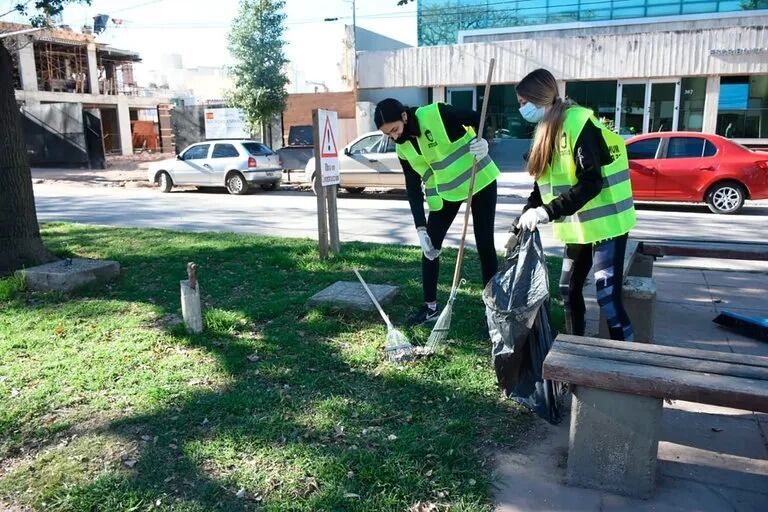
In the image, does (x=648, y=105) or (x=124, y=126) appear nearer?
(x=648, y=105)

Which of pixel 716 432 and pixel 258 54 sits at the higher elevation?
pixel 258 54

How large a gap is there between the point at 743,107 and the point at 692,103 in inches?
58.0

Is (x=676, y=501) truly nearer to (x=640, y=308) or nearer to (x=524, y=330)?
(x=524, y=330)

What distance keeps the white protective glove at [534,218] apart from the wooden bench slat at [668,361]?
2.24ft

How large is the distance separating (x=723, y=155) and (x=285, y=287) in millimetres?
9736

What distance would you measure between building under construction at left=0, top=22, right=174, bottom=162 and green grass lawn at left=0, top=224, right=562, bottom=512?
30758 mm

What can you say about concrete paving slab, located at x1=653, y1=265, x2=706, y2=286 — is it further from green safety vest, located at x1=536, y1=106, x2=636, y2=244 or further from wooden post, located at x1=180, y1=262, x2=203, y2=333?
wooden post, located at x1=180, y1=262, x2=203, y2=333

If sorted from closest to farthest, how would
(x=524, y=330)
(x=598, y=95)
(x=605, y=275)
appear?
(x=524, y=330), (x=605, y=275), (x=598, y=95)

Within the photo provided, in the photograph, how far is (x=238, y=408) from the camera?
350 cm

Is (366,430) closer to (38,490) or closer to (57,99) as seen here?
(38,490)

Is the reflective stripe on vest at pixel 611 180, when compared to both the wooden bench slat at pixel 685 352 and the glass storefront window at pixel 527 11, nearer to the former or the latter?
the wooden bench slat at pixel 685 352

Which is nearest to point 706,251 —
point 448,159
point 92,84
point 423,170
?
point 448,159

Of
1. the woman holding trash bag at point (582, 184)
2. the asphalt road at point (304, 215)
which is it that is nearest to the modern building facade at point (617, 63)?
the asphalt road at point (304, 215)

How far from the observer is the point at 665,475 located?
289cm
